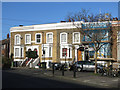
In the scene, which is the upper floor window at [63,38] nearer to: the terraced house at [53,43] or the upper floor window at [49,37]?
the terraced house at [53,43]

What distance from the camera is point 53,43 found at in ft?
137

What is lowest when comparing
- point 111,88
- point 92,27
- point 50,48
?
point 111,88

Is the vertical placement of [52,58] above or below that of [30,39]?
below

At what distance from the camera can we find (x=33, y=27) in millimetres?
43781

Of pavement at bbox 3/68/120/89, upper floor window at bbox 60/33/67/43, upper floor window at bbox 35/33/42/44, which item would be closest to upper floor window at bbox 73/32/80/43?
upper floor window at bbox 60/33/67/43

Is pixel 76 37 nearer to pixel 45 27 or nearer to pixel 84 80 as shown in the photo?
pixel 45 27

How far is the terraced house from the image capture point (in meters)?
39.5

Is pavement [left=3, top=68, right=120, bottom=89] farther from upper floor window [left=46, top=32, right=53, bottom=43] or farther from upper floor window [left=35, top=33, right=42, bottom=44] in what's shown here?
upper floor window [left=35, top=33, right=42, bottom=44]

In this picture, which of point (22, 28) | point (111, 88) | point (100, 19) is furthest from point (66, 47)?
point (111, 88)

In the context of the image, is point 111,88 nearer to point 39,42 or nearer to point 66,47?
point 66,47

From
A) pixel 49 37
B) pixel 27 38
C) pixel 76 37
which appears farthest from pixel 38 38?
A: pixel 76 37

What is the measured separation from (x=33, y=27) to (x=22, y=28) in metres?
2.68

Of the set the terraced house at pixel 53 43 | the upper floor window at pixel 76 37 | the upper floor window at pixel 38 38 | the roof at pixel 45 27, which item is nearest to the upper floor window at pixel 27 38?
the terraced house at pixel 53 43

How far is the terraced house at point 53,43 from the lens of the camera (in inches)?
1554
